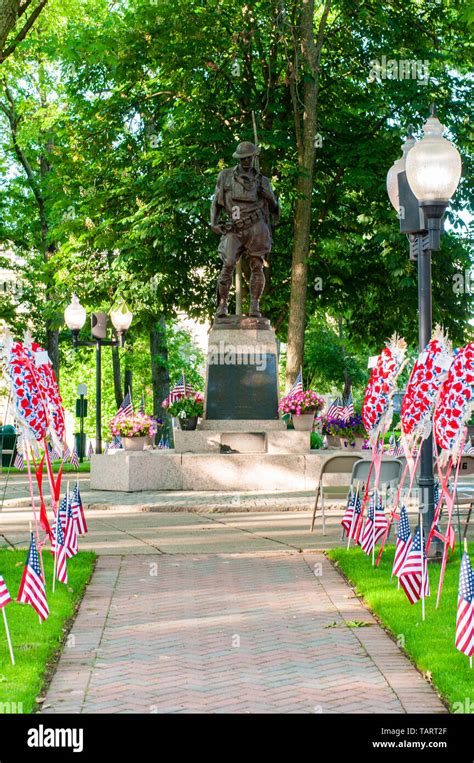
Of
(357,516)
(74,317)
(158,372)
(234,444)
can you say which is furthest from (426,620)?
(158,372)

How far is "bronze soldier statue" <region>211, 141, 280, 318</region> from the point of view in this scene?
20.0m

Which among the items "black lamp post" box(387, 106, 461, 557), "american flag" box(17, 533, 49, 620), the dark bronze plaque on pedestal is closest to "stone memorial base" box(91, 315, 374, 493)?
the dark bronze plaque on pedestal

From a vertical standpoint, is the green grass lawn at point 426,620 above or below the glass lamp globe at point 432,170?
below

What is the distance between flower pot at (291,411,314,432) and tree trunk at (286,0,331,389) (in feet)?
17.2

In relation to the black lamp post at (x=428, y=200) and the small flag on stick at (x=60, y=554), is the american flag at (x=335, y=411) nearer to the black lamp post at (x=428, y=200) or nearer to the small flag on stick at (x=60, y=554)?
the black lamp post at (x=428, y=200)

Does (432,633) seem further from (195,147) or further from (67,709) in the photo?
(195,147)

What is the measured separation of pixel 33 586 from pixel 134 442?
1285 centimetres

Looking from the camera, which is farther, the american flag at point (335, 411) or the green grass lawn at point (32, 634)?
the american flag at point (335, 411)

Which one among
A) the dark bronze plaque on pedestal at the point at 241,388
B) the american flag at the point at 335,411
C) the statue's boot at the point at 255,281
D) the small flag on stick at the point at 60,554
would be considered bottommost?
the small flag on stick at the point at 60,554

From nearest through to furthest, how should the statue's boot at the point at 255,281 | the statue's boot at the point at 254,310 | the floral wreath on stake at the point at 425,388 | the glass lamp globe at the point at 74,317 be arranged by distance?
the floral wreath on stake at the point at 425,388 → the statue's boot at the point at 255,281 → the statue's boot at the point at 254,310 → the glass lamp globe at the point at 74,317

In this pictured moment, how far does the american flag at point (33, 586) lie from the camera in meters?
7.48

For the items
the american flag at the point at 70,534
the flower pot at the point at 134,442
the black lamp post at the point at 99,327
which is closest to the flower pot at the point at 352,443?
the flower pot at the point at 134,442

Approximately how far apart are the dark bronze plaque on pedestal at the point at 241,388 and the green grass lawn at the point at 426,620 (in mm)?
8684

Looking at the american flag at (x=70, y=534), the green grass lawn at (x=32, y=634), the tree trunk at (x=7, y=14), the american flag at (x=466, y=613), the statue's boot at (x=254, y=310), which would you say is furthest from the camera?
the statue's boot at (x=254, y=310)
